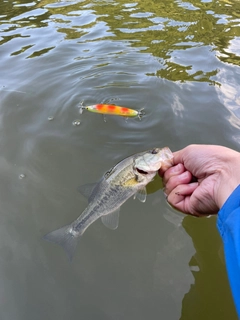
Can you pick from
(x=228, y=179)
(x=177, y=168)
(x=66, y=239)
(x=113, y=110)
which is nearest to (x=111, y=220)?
(x=66, y=239)

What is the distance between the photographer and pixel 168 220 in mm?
3598

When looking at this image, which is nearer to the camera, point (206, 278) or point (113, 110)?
point (206, 278)

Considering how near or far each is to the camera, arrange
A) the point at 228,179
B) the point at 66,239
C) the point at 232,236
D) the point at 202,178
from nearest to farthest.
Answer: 1. the point at 232,236
2. the point at 228,179
3. the point at 202,178
4. the point at 66,239

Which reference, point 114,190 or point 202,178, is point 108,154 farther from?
point 202,178

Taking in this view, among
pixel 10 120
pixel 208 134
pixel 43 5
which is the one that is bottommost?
pixel 208 134

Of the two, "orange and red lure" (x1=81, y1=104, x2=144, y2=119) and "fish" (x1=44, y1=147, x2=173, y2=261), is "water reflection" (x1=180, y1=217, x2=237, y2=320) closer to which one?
"fish" (x1=44, y1=147, x2=173, y2=261)

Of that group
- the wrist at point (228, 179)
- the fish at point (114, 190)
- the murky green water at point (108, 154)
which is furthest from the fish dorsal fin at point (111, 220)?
the wrist at point (228, 179)

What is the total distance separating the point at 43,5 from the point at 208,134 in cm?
944

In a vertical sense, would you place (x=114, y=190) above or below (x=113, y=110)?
below

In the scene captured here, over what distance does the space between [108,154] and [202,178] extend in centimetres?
168

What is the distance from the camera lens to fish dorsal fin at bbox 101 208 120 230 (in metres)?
3.26

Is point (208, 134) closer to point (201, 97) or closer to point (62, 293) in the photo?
point (201, 97)

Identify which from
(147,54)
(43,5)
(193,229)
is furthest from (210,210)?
(43,5)

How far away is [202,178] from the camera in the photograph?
298 cm
